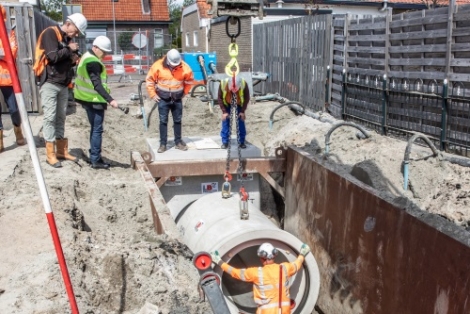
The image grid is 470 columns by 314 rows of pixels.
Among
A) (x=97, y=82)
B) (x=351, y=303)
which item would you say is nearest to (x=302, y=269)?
(x=351, y=303)

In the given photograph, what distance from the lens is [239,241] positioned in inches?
213

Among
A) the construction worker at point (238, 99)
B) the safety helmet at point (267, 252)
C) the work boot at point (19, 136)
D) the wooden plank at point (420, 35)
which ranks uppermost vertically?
the wooden plank at point (420, 35)

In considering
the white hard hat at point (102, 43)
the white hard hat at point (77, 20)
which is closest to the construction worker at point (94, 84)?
the white hard hat at point (102, 43)

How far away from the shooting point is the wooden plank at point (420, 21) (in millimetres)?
8372

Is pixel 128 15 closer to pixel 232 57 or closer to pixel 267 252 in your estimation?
pixel 232 57

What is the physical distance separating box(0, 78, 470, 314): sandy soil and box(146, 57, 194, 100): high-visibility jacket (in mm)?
1243

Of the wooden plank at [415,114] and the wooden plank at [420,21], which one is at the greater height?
the wooden plank at [420,21]

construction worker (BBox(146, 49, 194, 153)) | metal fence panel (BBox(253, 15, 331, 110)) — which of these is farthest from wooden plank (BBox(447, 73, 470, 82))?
metal fence panel (BBox(253, 15, 331, 110))

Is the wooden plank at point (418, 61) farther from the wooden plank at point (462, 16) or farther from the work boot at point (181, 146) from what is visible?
the work boot at point (181, 146)

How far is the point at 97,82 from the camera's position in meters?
6.82

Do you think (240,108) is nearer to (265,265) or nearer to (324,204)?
(324,204)

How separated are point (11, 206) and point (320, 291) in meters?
3.58

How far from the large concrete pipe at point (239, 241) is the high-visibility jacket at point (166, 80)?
64.7 inches

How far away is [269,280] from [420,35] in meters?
5.65
